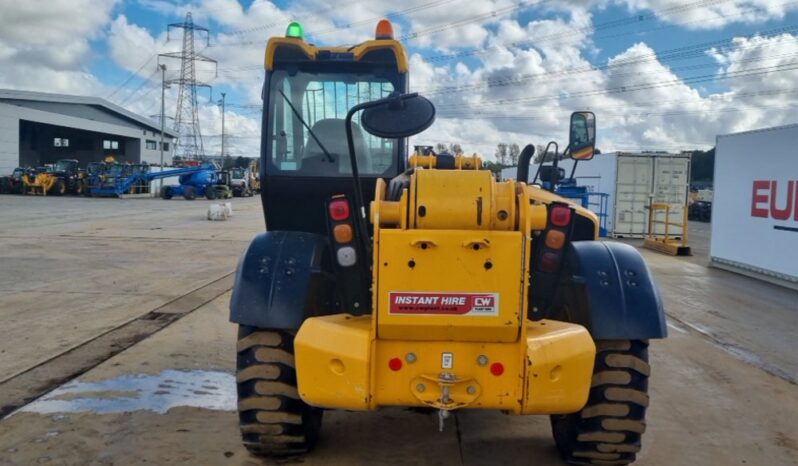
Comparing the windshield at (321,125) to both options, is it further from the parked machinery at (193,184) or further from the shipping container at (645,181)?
the parked machinery at (193,184)

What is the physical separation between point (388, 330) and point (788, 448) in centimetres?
314

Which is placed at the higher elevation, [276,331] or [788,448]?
[276,331]

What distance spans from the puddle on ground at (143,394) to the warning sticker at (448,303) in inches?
96.4

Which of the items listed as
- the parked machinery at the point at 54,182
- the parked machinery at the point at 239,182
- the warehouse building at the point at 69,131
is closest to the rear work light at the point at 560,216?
the parked machinery at the point at 54,182

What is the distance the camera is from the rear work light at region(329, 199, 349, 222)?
342 cm

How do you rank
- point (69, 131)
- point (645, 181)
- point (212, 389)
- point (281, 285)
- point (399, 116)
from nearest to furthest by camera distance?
point (399, 116) → point (281, 285) → point (212, 389) → point (645, 181) → point (69, 131)

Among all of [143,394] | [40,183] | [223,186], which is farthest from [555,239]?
[40,183]

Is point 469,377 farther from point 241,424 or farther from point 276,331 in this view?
point 241,424

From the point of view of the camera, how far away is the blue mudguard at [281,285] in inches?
141

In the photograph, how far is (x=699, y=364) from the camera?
662cm

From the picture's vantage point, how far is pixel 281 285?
12.1ft

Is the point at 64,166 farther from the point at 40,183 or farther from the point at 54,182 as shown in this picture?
the point at 40,183

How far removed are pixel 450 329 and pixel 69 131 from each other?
67377 millimetres

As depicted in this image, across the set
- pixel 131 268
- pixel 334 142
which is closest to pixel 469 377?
pixel 334 142
